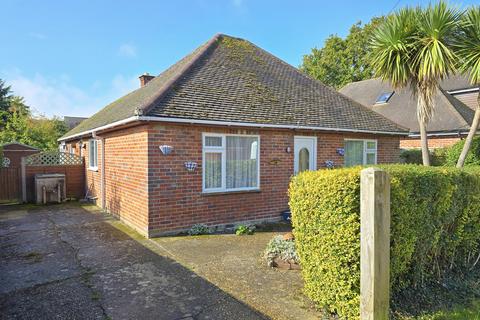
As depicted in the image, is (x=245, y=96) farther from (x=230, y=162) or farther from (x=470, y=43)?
(x=470, y=43)

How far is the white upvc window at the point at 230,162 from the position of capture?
7684 mm

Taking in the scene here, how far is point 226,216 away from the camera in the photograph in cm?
784

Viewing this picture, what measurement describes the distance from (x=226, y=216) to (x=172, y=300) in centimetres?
396

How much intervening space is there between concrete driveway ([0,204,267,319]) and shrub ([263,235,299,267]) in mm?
1223

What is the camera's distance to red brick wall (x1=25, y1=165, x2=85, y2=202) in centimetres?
1180

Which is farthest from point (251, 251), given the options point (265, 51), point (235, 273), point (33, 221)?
point (265, 51)

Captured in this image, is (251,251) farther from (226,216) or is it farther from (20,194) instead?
(20,194)

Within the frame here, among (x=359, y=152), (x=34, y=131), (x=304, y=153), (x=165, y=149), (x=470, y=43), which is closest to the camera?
(x=165, y=149)

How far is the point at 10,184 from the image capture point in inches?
463

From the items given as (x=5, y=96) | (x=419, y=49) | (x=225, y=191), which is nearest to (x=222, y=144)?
(x=225, y=191)

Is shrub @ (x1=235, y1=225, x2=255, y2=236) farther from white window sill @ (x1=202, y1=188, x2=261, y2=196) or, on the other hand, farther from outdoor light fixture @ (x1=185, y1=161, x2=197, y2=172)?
outdoor light fixture @ (x1=185, y1=161, x2=197, y2=172)

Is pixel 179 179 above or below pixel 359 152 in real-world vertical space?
below

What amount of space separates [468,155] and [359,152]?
473 cm

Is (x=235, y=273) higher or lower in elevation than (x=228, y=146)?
lower
